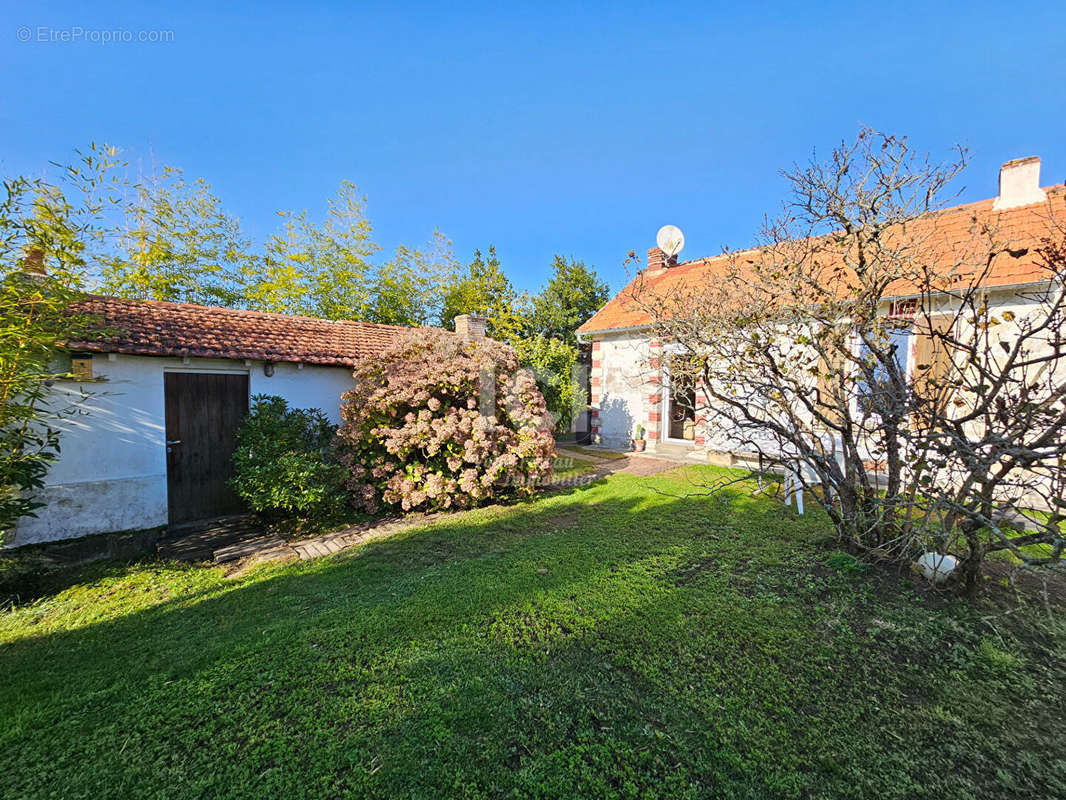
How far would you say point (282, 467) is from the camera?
234 inches

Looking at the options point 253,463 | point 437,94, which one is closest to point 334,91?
point 437,94

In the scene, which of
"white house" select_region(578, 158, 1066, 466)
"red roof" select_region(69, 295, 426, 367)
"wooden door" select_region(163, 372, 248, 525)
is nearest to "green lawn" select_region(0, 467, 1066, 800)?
"wooden door" select_region(163, 372, 248, 525)

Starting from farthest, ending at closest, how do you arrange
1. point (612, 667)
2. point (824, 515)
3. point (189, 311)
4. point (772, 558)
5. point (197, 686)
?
point (189, 311), point (824, 515), point (772, 558), point (612, 667), point (197, 686)

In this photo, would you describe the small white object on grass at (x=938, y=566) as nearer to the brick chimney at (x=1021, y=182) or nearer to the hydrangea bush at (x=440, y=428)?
the hydrangea bush at (x=440, y=428)

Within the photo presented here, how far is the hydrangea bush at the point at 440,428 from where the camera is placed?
21.7ft

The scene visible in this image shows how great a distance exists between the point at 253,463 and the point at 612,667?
18.6ft

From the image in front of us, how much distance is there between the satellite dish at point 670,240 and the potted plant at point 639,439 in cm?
613

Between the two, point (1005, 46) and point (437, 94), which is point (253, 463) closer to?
point (437, 94)

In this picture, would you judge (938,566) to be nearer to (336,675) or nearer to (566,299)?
(336,675)

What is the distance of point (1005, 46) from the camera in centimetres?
577

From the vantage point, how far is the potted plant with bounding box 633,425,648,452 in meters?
12.2

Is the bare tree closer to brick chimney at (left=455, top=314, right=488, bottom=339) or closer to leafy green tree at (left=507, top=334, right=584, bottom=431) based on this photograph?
brick chimney at (left=455, top=314, right=488, bottom=339)

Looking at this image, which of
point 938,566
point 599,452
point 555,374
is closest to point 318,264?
point 555,374

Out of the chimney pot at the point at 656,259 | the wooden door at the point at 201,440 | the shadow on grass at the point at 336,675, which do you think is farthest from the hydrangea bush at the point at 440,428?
the chimney pot at the point at 656,259
